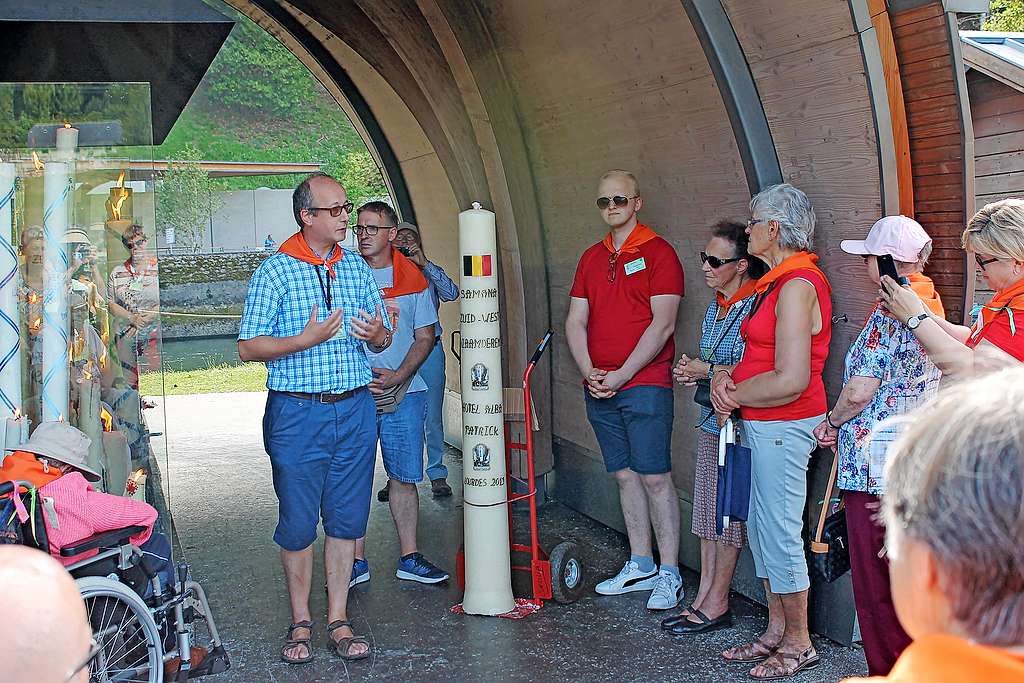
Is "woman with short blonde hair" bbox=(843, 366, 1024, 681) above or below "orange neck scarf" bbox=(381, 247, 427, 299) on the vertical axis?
below

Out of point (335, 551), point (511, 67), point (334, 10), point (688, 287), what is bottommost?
point (335, 551)

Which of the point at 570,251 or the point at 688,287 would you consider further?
the point at 570,251

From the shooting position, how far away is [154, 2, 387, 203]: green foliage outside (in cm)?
4338

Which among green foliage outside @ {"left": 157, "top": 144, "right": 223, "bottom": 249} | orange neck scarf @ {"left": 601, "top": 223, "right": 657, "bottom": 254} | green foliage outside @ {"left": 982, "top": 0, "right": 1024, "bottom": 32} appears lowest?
orange neck scarf @ {"left": 601, "top": 223, "right": 657, "bottom": 254}

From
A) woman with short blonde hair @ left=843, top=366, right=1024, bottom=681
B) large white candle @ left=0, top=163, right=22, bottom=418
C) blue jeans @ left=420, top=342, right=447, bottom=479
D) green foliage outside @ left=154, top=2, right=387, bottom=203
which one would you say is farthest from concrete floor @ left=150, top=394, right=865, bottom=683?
green foliage outside @ left=154, top=2, right=387, bottom=203

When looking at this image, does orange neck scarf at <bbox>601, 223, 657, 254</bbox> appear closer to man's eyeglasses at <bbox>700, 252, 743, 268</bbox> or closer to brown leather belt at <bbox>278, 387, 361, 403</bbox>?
man's eyeglasses at <bbox>700, 252, 743, 268</bbox>

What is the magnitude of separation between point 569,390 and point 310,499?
2536 millimetres

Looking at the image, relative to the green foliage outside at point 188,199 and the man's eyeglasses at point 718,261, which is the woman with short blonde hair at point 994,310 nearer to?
the man's eyeglasses at point 718,261

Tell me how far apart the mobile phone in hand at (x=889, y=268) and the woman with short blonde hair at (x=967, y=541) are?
2.58 meters

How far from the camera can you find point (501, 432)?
4.69 metres

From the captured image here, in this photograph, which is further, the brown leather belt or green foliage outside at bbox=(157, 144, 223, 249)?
green foliage outside at bbox=(157, 144, 223, 249)

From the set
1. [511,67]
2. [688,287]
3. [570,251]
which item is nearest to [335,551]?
[688,287]

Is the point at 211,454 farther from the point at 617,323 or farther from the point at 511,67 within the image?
the point at 617,323

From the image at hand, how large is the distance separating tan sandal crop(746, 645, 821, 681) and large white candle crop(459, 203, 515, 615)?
121 centimetres
